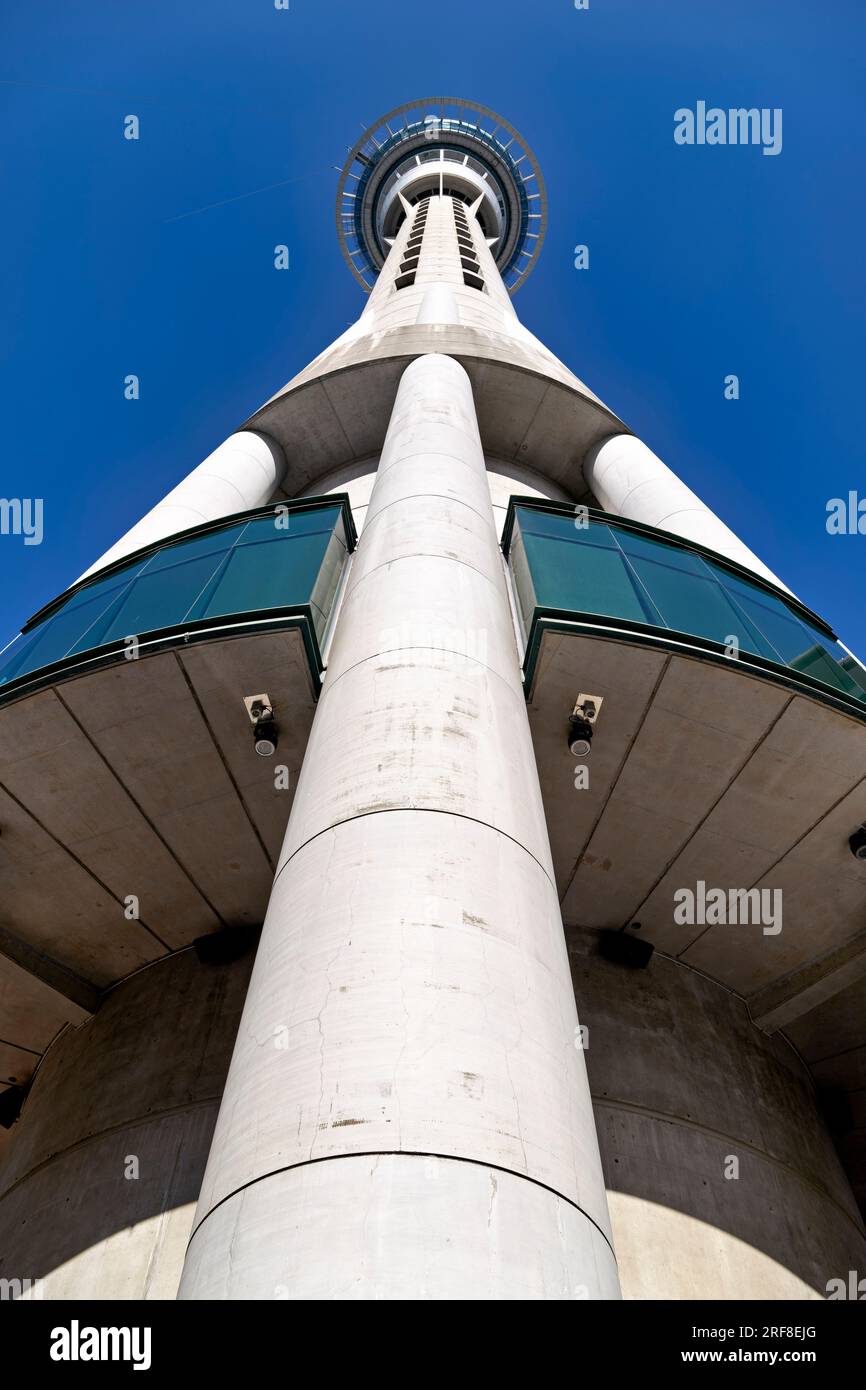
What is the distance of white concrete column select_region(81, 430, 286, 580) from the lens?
15930mm

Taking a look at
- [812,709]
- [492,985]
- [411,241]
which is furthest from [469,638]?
[411,241]

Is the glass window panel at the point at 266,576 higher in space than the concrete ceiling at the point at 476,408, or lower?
lower

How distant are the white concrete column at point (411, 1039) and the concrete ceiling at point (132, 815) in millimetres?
2820

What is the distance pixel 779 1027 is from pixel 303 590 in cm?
778

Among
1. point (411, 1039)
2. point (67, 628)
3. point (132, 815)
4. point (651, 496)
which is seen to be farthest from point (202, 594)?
point (651, 496)

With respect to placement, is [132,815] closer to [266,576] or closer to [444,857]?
[266,576]

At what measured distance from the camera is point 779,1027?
11.8 m

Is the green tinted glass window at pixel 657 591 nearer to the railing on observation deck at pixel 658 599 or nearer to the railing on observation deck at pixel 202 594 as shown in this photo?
the railing on observation deck at pixel 658 599

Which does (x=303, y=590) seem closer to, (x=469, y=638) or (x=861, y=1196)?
(x=469, y=638)

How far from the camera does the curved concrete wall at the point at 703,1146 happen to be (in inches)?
346

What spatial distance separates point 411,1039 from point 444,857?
4.10 ft

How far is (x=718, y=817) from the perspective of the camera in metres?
10.5

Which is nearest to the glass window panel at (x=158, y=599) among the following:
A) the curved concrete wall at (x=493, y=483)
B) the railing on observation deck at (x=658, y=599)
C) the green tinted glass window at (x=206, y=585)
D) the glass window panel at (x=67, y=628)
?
the green tinted glass window at (x=206, y=585)
